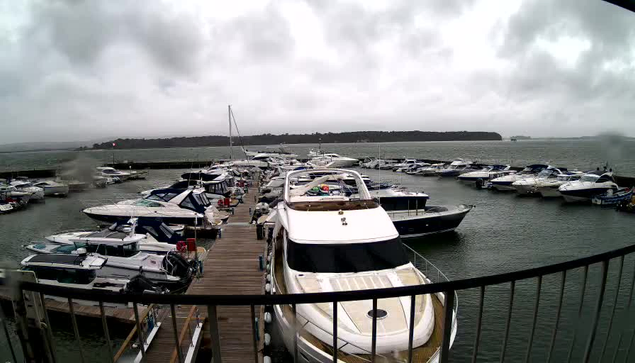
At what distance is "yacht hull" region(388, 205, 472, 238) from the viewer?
720 inches

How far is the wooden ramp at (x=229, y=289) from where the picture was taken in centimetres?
703

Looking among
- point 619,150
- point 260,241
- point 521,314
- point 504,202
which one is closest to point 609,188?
point 504,202

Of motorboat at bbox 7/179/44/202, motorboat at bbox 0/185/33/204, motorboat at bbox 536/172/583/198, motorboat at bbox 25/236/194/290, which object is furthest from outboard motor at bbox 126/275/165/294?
motorboat at bbox 536/172/583/198

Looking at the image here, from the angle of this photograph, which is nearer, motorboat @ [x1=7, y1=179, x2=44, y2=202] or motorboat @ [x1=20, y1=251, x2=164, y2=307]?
motorboat @ [x1=20, y1=251, x2=164, y2=307]

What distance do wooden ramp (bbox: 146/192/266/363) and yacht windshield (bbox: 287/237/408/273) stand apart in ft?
5.69

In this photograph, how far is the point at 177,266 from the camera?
12.4 m

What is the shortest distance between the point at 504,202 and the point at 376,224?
2579 centimetres

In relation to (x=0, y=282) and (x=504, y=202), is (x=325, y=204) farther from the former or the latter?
(x=504, y=202)

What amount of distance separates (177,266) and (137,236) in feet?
6.46

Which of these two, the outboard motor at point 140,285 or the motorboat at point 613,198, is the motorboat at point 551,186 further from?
the outboard motor at point 140,285

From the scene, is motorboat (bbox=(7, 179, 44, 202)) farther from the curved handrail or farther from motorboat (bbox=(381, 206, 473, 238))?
the curved handrail

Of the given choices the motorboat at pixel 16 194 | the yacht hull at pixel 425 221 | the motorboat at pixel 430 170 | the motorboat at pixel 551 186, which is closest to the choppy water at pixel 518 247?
the yacht hull at pixel 425 221

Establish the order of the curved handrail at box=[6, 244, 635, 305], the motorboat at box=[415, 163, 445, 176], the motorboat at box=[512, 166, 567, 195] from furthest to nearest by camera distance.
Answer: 1. the motorboat at box=[415, 163, 445, 176]
2. the motorboat at box=[512, 166, 567, 195]
3. the curved handrail at box=[6, 244, 635, 305]

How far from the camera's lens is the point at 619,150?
3447 mm
